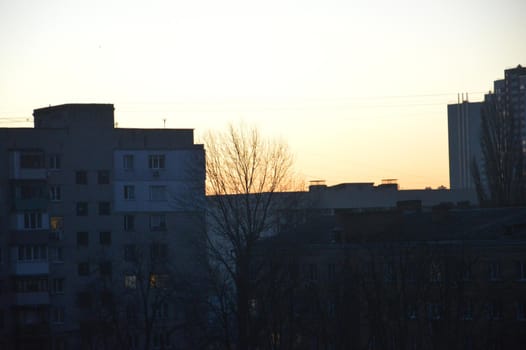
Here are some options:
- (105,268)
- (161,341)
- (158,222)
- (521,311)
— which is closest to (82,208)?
(105,268)

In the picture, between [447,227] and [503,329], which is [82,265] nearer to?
[447,227]

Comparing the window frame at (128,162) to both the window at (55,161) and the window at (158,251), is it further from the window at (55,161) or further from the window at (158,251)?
the window at (158,251)

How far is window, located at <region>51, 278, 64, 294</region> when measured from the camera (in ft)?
201

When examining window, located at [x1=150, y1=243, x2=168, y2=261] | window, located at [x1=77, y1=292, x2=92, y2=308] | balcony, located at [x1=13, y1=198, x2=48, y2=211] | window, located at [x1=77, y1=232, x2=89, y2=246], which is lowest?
window, located at [x1=77, y1=292, x2=92, y2=308]

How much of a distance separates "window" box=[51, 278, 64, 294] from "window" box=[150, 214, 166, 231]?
6.14m

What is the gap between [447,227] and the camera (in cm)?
5309

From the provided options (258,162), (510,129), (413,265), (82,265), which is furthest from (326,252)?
(510,129)

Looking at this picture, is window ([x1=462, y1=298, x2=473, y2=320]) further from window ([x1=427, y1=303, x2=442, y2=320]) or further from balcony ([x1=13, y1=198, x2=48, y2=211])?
balcony ([x1=13, y1=198, x2=48, y2=211])

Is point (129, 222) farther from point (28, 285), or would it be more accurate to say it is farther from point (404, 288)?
point (404, 288)

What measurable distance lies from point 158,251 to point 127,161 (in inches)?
221

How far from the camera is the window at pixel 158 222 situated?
209ft

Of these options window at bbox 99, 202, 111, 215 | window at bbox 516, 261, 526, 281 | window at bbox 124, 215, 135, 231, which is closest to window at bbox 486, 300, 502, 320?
window at bbox 516, 261, 526, 281

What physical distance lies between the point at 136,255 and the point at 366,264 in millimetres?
17255

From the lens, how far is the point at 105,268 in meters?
61.9
